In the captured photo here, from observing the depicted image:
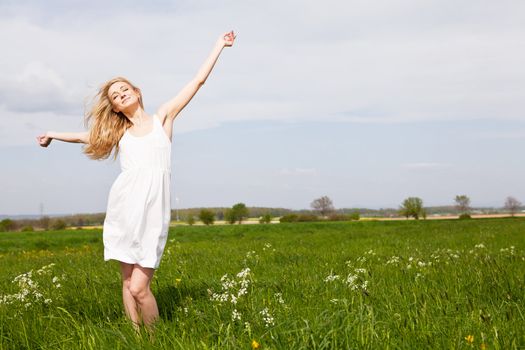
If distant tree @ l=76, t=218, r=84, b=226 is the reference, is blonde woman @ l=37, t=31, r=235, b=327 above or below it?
above

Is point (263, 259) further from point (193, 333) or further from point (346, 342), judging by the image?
point (346, 342)

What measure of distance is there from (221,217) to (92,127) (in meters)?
70.0

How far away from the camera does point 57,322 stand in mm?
4715

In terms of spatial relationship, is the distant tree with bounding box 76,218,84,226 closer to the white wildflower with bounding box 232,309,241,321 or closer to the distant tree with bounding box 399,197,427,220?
the distant tree with bounding box 399,197,427,220

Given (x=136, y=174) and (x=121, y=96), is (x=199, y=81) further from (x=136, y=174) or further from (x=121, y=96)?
(x=136, y=174)

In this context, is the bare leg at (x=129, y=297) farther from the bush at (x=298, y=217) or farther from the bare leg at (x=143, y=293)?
the bush at (x=298, y=217)

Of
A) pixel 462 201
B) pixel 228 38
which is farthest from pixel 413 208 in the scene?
pixel 228 38

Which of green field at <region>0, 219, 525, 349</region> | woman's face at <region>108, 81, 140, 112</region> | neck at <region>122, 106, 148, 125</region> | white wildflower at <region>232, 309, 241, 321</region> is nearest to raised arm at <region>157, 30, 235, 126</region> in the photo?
neck at <region>122, 106, 148, 125</region>

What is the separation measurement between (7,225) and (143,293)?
186ft

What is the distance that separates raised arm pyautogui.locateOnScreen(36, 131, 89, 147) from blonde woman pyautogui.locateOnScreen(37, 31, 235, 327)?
15mm

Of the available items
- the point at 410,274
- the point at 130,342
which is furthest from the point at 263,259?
the point at 130,342

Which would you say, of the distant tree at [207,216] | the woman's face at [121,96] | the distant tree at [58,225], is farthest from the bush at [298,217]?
the woman's face at [121,96]

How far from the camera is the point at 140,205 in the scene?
434 centimetres

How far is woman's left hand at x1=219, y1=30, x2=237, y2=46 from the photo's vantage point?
4.99 m
